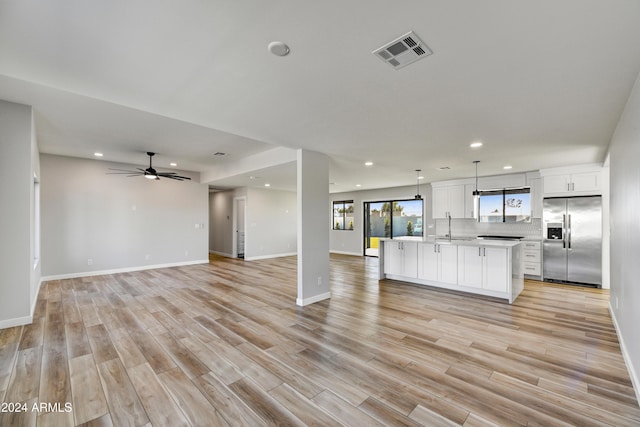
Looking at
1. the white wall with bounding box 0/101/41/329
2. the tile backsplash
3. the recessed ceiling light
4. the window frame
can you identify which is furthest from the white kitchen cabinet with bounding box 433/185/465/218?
the white wall with bounding box 0/101/41/329

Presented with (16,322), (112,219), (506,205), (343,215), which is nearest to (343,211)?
(343,215)

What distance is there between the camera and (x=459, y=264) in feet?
17.1

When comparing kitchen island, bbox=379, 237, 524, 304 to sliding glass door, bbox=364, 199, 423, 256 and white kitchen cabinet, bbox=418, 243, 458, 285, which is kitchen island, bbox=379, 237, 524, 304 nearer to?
white kitchen cabinet, bbox=418, 243, 458, 285

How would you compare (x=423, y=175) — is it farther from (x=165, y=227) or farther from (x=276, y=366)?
(x=165, y=227)

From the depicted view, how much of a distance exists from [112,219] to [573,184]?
417 inches

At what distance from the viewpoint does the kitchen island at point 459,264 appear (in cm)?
472

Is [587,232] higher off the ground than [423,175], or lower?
lower

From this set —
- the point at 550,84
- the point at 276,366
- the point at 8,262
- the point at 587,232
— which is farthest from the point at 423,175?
the point at 8,262

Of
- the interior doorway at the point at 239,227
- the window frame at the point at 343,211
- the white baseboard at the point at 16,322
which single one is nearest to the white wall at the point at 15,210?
the white baseboard at the point at 16,322

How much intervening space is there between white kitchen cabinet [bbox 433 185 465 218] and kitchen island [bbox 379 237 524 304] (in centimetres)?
238

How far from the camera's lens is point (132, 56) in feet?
6.64

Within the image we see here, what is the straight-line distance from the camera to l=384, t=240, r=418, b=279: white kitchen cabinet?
5859 millimetres

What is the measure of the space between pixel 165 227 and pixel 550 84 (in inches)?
327

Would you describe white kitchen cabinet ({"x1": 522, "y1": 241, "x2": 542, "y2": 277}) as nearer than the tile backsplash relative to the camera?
Yes
